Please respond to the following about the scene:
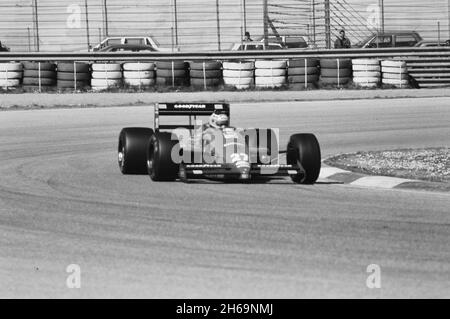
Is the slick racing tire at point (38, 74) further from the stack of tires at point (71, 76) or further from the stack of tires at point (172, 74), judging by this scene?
the stack of tires at point (172, 74)

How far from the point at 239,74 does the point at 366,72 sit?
3.24 m

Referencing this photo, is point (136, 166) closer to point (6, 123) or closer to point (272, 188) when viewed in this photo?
A: point (272, 188)

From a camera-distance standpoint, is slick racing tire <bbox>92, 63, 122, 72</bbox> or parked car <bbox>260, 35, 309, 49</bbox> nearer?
slick racing tire <bbox>92, 63, 122, 72</bbox>

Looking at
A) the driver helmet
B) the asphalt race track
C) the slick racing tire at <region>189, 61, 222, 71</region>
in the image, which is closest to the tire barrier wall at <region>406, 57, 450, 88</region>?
the slick racing tire at <region>189, 61, 222, 71</region>

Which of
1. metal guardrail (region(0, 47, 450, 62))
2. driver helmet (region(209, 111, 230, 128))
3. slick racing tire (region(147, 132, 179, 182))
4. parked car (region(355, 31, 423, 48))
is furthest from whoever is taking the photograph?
parked car (region(355, 31, 423, 48))

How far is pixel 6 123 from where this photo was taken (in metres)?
21.1

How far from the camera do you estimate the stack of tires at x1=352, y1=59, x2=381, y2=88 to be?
1105 inches

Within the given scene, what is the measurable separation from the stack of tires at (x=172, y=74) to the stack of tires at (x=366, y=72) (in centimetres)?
433

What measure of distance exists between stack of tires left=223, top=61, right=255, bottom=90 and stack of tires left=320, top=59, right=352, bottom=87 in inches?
72.6

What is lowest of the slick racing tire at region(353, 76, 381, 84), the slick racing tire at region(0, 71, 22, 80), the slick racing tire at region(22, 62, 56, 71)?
the slick racing tire at region(353, 76, 381, 84)

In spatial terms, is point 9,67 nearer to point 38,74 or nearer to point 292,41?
point 38,74

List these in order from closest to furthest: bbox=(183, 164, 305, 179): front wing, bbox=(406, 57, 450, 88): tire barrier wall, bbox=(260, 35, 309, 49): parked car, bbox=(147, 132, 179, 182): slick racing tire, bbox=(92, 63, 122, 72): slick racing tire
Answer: bbox=(183, 164, 305, 179): front wing → bbox=(147, 132, 179, 182): slick racing tire → bbox=(92, 63, 122, 72): slick racing tire → bbox=(406, 57, 450, 88): tire barrier wall → bbox=(260, 35, 309, 49): parked car

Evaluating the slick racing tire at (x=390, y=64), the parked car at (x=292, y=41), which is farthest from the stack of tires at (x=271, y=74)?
the parked car at (x=292, y=41)

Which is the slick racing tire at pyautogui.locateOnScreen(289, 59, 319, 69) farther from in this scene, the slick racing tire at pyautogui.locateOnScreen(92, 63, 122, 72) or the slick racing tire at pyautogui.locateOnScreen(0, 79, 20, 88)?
the slick racing tire at pyautogui.locateOnScreen(0, 79, 20, 88)
